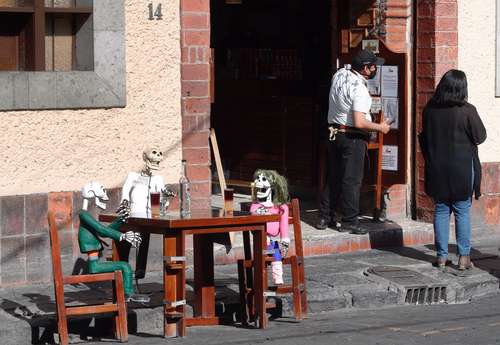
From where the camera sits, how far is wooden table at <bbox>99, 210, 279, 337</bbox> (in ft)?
30.2

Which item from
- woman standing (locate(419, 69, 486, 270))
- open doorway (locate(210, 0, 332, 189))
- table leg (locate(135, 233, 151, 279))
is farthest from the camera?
open doorway (locate(210, 0, 332, 189))

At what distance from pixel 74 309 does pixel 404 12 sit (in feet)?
19.4

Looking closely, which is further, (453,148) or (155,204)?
(453,148)

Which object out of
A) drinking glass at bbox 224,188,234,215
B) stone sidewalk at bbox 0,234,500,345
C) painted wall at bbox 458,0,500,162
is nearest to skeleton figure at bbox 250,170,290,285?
stone sidewalk at bbox 0,234,500,345

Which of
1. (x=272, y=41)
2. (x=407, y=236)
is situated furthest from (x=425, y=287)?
(x=272, y=41)

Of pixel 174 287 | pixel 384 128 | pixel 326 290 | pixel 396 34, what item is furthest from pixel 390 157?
pixel 174 287

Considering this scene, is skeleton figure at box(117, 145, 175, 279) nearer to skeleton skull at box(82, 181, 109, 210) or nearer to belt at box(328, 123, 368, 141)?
skeleton skull at box(82, 181, 109, 210)

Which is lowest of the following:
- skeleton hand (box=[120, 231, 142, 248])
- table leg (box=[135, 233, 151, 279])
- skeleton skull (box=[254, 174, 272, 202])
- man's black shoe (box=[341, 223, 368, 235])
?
man's black shoe (box=[341, 223, 368, 235])

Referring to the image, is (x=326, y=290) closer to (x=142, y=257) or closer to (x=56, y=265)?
(x=142, y=257)

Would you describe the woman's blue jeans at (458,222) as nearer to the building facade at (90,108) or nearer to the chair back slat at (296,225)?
the building facade at (90,108)

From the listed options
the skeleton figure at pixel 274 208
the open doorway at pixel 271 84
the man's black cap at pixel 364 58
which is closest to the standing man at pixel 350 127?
the man's black cap at pixel 364 58

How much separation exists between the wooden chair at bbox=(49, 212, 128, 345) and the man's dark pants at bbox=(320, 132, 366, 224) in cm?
388

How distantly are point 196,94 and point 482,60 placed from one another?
3703 mm

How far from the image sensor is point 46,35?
11.1 m
